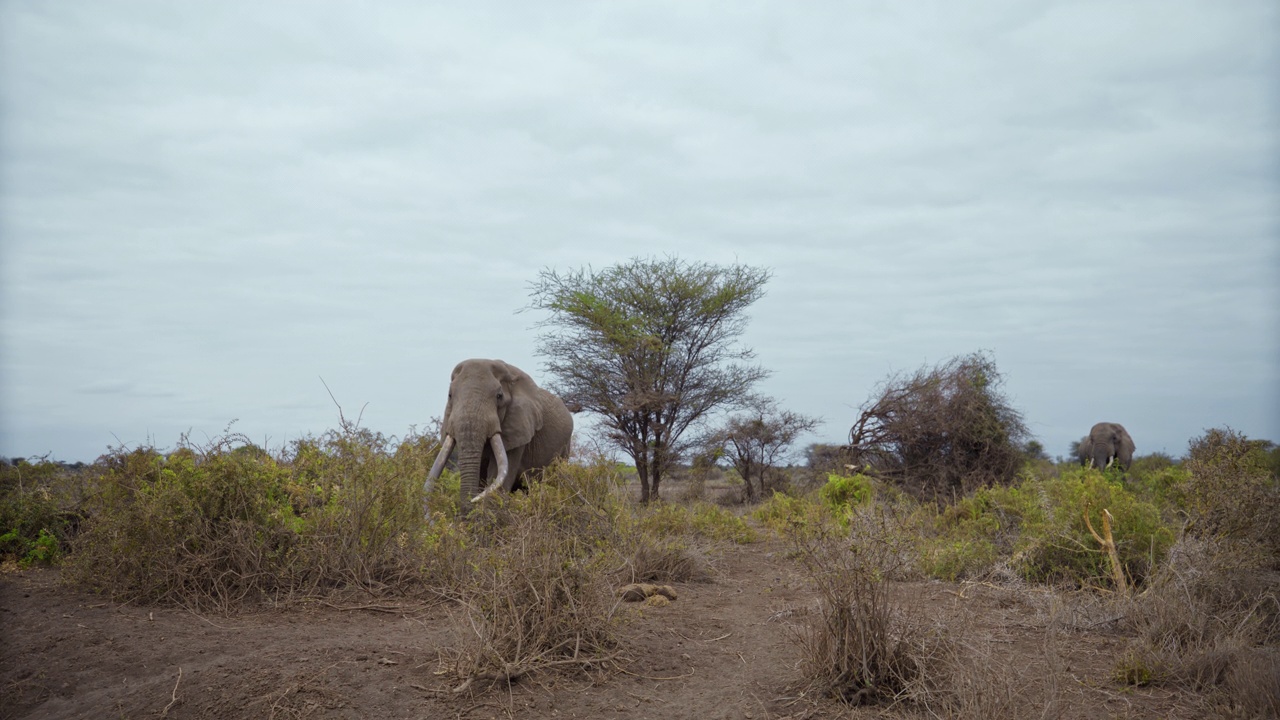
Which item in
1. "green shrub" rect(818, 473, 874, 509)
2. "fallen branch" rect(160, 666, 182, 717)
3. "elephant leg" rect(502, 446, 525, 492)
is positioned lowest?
"fallen branch" rect(160, 666, 182, 717)

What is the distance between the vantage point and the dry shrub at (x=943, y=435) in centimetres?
1688

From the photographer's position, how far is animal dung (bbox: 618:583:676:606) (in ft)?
23.7

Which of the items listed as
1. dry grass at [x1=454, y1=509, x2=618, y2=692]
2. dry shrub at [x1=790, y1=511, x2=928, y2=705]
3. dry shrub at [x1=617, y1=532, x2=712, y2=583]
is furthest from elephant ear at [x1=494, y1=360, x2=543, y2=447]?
dry shrub at [x1=790, y1=511, x2=928, y2=705]

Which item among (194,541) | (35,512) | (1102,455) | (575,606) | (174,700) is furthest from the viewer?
(1102,455)

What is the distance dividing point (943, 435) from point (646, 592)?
37.5ft

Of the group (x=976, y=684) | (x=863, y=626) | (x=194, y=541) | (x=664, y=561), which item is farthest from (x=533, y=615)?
(x=664, y=561)

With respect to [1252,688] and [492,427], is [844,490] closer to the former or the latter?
[492,427]

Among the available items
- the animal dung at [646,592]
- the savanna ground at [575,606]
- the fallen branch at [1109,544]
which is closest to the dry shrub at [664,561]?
the savanna ground at [575,606]

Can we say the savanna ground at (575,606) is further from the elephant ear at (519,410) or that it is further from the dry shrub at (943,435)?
the dry shrub at (943,435)

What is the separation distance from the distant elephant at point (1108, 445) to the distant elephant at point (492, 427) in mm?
18054

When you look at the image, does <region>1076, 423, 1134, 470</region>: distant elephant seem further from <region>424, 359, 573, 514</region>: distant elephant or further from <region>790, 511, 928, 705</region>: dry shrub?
<region>790, 511, 928, 705</region>: dry shrub

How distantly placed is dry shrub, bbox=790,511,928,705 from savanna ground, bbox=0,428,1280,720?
0.06ft

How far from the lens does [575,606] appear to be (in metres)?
5.50

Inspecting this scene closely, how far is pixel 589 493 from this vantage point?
9.15 meters
